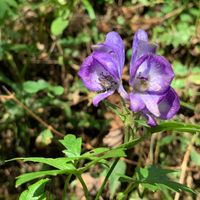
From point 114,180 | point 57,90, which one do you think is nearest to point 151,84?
point 114,180

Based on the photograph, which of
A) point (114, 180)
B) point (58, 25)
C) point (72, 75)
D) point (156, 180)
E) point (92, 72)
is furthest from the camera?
point (72, 75)

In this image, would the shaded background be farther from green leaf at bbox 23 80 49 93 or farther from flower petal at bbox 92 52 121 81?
flower petal at bbox 92 52 121 81

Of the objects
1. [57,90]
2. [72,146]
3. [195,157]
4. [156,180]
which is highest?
[72,146]

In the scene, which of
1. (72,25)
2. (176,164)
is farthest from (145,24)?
(176,164)

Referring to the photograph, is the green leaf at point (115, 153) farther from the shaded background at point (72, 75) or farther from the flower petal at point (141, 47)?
the shaded background at point (72, 75)

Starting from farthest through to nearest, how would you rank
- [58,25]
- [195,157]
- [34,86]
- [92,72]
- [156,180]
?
[58,25] < [34,86] < [195,157] < [156,180] < [92,72]

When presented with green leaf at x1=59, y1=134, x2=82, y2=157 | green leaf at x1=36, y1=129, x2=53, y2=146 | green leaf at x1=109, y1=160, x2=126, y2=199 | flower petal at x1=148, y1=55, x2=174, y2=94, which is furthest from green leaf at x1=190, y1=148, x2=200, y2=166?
flower petal at x1=148, y1=55, x2=174, y2=94

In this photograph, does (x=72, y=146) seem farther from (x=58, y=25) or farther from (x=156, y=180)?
(x=58, y=25)
